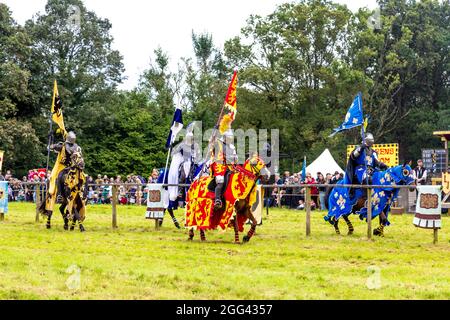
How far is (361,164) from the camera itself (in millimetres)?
19750

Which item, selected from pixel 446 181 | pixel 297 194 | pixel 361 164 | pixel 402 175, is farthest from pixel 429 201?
pixel 297 194

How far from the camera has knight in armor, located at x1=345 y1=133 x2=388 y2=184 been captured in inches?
774

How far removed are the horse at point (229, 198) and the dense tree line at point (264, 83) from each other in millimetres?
31977

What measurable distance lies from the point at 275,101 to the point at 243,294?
4408 centimetres

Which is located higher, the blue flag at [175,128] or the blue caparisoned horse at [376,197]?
the blue flag at [175,128]

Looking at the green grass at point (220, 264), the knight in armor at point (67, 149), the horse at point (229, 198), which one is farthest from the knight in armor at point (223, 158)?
the knight in armor at point (67, 149)

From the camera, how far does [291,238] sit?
18828 mm

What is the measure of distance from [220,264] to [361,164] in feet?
23.8

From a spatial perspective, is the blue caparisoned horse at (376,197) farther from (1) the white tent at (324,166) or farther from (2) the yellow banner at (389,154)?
(1) the white tent at (324,166)

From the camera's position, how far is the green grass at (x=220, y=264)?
10.6 m

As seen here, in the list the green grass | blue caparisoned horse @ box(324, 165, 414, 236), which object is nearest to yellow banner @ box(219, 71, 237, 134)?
the green grass

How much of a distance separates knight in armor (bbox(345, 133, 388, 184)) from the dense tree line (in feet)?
104

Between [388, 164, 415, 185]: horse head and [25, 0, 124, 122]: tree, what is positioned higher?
[25, 0, 124, 122]: tree

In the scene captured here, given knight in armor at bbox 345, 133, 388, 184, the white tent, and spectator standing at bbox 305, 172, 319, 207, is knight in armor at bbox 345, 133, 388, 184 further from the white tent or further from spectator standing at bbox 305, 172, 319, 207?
the white tent
